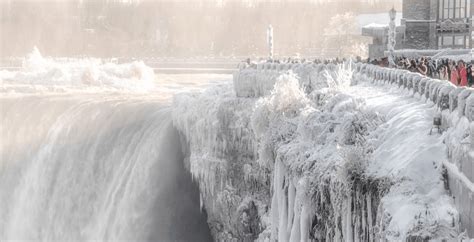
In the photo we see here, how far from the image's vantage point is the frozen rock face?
15234 mm

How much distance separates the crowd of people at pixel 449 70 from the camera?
24.4m

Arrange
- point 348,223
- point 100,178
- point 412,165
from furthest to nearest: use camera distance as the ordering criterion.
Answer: point 100,178, point 348,223, point 412,165

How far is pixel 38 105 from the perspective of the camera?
63.9 metres

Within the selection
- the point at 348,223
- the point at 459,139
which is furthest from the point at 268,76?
the point at 459,139

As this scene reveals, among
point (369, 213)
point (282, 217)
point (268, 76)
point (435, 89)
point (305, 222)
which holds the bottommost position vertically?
point (282, 217)

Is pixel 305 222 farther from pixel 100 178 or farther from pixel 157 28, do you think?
pixel 157 28

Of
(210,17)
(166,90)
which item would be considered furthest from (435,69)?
(210,17)

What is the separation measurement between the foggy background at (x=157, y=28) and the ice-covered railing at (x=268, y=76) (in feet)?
226

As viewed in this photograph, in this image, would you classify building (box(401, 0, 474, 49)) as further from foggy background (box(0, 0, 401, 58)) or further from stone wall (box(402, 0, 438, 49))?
foggy background (box(0, 0, 401, 58))

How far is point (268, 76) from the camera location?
145ft

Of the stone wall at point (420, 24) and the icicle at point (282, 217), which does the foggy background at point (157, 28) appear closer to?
the stone wall at point (420, 24)

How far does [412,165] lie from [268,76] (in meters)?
28.8

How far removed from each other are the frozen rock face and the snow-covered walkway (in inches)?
1.1

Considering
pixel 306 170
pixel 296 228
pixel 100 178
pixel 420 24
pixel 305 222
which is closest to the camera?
pixel 306 170
